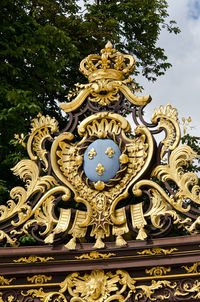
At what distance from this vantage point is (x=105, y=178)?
6469 mm

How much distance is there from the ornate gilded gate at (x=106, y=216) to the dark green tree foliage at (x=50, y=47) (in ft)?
5.46

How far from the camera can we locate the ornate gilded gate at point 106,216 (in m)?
6.12

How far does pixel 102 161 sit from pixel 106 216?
0.57m

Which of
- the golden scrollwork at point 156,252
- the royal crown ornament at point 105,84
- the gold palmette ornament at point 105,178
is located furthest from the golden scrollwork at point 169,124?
the golden scrollwork at point 156,252

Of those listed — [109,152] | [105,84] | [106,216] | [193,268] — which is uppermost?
[105,84]

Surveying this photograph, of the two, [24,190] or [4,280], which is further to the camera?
[24,190]

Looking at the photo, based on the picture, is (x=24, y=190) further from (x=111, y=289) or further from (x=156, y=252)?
(x=156, y=252)

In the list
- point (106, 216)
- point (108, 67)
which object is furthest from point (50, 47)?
point (106, 216)

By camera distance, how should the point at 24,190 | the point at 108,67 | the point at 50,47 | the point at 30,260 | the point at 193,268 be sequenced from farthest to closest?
the point at 50,47, the point at 108,67, the point at 24,190, the point at 30,260, the point at 193,268

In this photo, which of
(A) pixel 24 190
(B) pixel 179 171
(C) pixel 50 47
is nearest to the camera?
(B) pixel 179 171

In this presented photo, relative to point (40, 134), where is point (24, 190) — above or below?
below

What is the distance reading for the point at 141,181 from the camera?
6.34 meters

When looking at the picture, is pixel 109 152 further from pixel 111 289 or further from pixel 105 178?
pixel 111 289

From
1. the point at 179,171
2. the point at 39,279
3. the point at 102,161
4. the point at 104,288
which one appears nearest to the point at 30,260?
the point at 39,279
